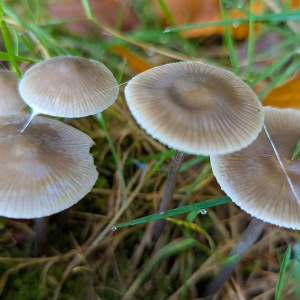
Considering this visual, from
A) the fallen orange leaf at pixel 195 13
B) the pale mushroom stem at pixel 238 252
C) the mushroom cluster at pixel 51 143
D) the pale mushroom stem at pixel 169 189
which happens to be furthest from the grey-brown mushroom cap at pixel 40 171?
the fallen orange leaf at pixel 195 13

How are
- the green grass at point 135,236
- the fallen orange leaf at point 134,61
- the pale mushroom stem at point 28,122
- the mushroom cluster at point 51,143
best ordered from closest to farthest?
the mushroom cluster at point 51,143, the pale mushroom stem at point 28,122, the green grass at point 135,236, the fallen orange leaf at point 134,61

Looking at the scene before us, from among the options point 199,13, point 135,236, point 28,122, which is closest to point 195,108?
point 28,122

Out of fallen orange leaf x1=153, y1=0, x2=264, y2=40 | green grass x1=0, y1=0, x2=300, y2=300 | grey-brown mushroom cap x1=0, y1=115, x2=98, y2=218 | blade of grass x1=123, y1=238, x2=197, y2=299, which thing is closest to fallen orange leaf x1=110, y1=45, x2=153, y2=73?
green grass x1=0, y1=0, x2=300, y2=300

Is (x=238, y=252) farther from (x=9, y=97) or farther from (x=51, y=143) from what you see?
(x=9, y=97)

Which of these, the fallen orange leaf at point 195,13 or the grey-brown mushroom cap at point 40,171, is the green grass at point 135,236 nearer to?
the grey-brown mushroom cap at point 40,171

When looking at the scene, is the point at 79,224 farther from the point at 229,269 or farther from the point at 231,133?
the point at 231,133
